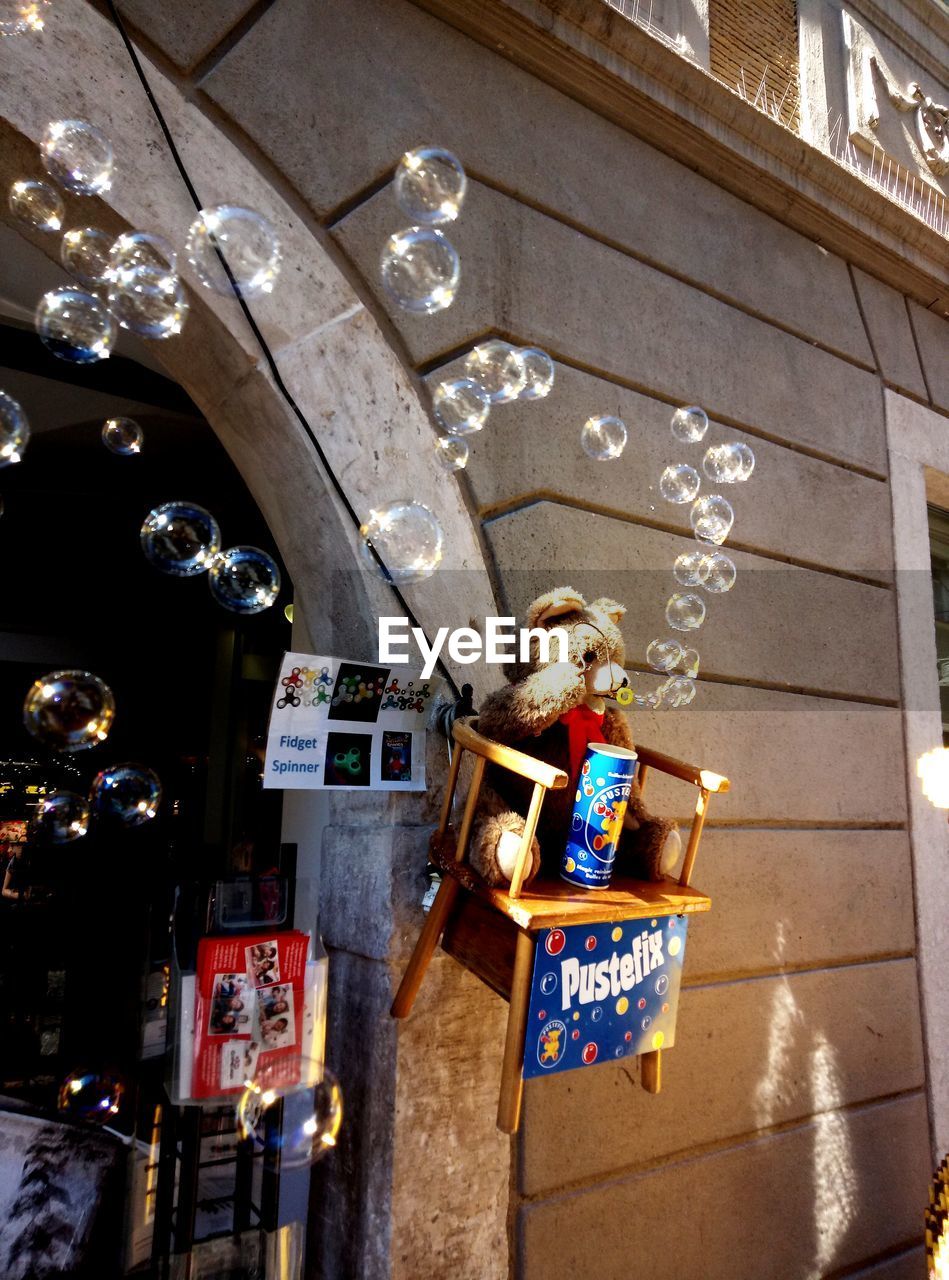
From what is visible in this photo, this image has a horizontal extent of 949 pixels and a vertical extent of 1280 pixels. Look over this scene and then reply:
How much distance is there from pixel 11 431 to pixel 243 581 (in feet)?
2.22

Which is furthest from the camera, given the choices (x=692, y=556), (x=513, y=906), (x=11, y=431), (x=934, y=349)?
(x=934, y=349)

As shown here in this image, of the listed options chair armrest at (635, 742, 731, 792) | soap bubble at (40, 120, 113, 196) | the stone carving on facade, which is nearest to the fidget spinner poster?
chair armrest at (635, 742, 731, 792)

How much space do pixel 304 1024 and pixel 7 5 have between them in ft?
8.80

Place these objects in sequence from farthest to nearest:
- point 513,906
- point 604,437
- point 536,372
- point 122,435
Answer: point 604,437 < point 536,372 < point 122,435 < point 513,906

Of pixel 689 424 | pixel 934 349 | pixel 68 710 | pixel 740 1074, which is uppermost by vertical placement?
pixel 934 349

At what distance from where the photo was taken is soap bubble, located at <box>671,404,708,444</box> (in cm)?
287

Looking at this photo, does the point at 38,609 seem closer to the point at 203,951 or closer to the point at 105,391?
the point at 105,391

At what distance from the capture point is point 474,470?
2533 millimetres

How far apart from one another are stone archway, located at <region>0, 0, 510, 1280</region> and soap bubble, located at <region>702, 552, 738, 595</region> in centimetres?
89

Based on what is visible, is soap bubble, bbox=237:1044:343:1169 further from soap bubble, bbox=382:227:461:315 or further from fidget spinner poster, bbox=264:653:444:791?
soap bubble, bbox=382:227:461:315

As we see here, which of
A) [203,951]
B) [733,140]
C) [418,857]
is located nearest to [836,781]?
[418,857]

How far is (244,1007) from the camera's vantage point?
1904 mm

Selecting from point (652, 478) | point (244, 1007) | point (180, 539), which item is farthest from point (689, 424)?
point (244, 1007)

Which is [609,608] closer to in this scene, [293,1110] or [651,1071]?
[651,1071]
